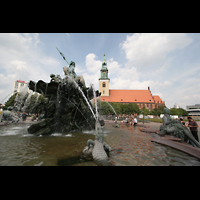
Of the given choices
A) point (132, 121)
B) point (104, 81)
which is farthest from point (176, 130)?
point (104, 81)

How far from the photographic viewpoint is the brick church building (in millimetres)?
63812

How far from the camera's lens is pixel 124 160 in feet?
10.5

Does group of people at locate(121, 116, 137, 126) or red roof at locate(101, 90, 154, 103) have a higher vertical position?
red roof at locate(101, 90, 154, 103)

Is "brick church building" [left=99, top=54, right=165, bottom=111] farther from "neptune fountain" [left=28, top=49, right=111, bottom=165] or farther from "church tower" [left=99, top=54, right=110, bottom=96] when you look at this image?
"neptune fountain" [left=28, top=49, right=111, bottom=165]

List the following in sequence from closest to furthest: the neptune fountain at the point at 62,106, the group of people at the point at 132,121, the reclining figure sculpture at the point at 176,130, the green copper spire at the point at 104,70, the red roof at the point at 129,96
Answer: the reclining figure sculpture at the point at 176,130
the neptune fountain at the point at 62,106
the group of people at the point at 132,121
the green copper spire at the point at 104,70
the red roof at the point at 129,96

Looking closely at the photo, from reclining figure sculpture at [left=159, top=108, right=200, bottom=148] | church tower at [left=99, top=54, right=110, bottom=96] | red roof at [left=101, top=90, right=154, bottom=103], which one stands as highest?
church tower at [left=99, top=54, right=110, bottom=96]

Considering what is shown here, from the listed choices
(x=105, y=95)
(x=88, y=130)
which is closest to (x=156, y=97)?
(x=105, y=95)

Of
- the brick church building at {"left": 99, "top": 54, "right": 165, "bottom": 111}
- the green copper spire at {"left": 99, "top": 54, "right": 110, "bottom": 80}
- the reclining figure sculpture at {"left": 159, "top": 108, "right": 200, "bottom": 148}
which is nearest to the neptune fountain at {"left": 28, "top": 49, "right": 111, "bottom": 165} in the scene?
the reclining figure sculpture at {"left": 159, "top": 108, "right": 200, "bottom": 148}

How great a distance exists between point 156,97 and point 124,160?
78764 millimetres

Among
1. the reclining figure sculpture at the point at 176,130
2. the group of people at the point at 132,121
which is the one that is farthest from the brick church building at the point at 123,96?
the reclining figure sculpture at the point at 176,130

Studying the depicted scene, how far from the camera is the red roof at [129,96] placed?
64.5 m

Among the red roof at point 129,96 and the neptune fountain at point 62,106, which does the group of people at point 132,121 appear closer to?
the neptune fountain at point 62,106
